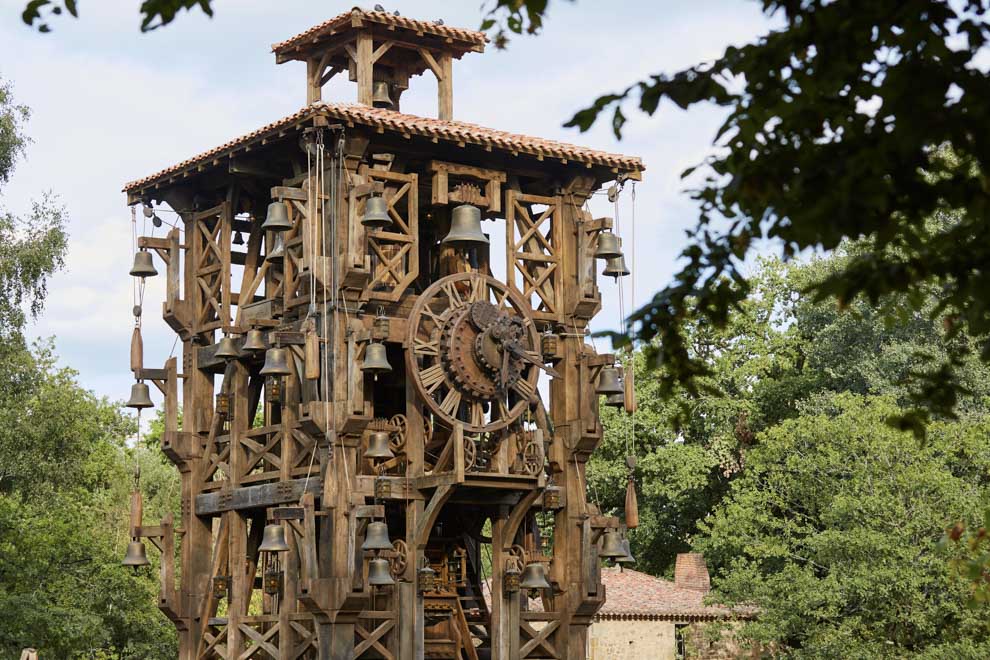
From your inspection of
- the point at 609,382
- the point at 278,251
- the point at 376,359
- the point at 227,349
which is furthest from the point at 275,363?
the point at 609,382

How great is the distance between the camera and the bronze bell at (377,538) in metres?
23.2

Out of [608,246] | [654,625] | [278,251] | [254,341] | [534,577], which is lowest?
[654,625]

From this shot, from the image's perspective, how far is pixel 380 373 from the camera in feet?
84.0

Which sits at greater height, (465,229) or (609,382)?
(465,229)

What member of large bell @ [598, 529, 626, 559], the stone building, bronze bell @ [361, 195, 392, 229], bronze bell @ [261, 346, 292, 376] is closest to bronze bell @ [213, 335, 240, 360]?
bronze bell @ [261, 346, 292, 376]

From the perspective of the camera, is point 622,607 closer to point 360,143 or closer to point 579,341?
point 579,341

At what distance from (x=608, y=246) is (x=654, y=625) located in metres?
20.1

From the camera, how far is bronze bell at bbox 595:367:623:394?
26828 millimetres

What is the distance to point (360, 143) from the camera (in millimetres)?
25359

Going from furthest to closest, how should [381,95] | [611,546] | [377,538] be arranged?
1. [381,95]
2. [611,546]
3. [377,538]

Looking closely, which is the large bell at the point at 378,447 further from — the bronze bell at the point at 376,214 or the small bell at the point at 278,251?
the small bell at the point at 278,251

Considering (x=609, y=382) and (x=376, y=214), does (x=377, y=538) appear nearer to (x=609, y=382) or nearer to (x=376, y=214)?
(x=376, y=214)

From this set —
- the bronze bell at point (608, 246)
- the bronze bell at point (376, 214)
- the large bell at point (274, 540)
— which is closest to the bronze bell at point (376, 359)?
the bronze bell at point (376, 214)

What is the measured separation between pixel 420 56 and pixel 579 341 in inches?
203
